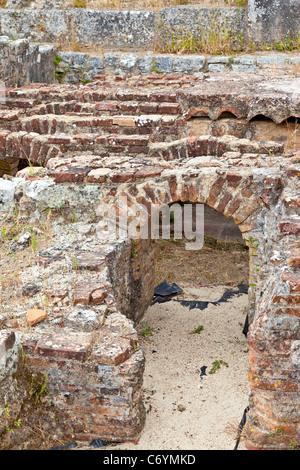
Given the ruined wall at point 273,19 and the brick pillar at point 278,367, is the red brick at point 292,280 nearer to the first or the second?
the brick pillar at point 278,367

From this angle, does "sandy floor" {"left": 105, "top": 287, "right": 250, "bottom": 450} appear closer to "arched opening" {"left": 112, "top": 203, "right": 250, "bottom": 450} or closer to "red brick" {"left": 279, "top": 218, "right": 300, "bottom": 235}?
"arched opening" {"left": 112, "top": 203, "right": 250, "bottom": 450}

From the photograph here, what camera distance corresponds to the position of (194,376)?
5043 mm

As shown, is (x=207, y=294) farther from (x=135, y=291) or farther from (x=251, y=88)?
(x=251, y=88)

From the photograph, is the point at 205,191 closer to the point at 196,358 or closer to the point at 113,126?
the point at 196,358

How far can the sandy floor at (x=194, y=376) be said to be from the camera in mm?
4051

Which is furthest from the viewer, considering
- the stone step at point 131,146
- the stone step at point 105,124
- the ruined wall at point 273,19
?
the ruined wall at point 273,19

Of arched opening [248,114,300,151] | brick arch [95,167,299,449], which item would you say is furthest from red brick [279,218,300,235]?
arched opening [248,114,300,151]

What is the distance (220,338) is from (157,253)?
2.25 metres

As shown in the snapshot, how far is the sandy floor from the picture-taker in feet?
13.3

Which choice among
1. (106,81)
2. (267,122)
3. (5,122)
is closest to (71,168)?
(5,122)

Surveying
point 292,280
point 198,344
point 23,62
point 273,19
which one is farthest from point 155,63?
point 292,280

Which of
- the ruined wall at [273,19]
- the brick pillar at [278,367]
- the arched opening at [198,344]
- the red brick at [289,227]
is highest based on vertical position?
the ruined wall at [273,19]

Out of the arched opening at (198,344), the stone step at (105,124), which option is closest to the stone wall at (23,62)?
the stone step at (105,124)

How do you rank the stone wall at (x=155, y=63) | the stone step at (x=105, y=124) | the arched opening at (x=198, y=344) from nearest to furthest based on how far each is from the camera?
the arched opening at (x=198, y=344), the stone step at (x=105, y=124), the stone wall at (x=155, y=63)
